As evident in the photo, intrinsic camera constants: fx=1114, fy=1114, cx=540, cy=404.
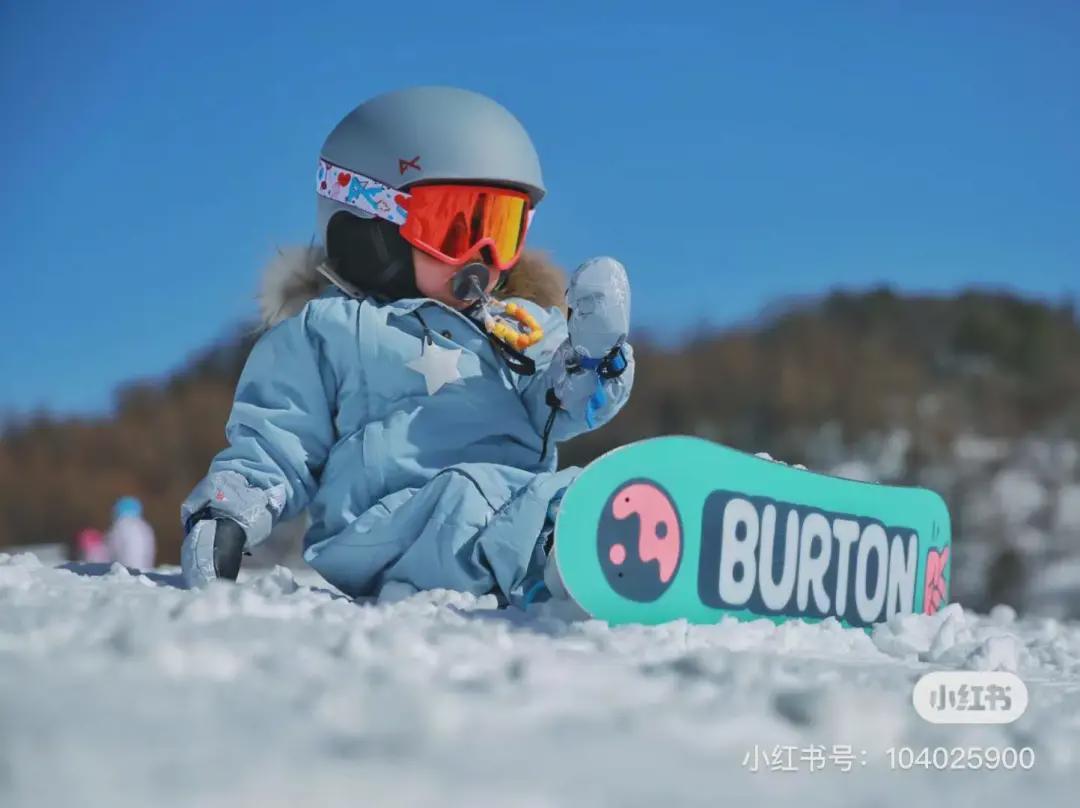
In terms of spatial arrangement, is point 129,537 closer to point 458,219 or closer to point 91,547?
point 91,547

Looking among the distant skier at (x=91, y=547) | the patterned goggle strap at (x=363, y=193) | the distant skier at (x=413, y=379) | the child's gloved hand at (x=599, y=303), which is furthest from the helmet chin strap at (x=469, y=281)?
the distant skier at (x=91, y=547)

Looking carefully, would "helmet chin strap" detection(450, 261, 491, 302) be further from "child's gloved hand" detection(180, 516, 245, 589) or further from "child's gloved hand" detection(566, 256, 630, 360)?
"child's gloved hand" detection(180, 516, 245, 589)

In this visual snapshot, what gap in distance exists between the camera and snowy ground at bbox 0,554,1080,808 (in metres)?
0.49

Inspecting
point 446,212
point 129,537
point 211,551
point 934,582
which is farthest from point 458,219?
point 129,537

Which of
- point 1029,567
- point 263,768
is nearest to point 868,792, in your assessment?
point 263,768

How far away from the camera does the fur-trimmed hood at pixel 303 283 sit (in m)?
1.63

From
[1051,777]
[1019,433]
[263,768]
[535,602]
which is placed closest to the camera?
[263,768]

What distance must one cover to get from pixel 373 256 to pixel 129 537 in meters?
3.22

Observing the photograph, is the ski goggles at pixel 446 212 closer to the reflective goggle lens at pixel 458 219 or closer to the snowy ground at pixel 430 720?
the reflective goggle lens at pixel 458 219

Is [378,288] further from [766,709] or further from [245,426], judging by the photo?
[766,709]

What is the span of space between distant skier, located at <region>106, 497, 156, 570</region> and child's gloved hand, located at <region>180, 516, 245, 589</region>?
10.3 ft

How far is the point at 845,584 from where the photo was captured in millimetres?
1279

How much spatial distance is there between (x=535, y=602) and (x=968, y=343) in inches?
278

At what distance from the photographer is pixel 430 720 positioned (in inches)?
22.3
